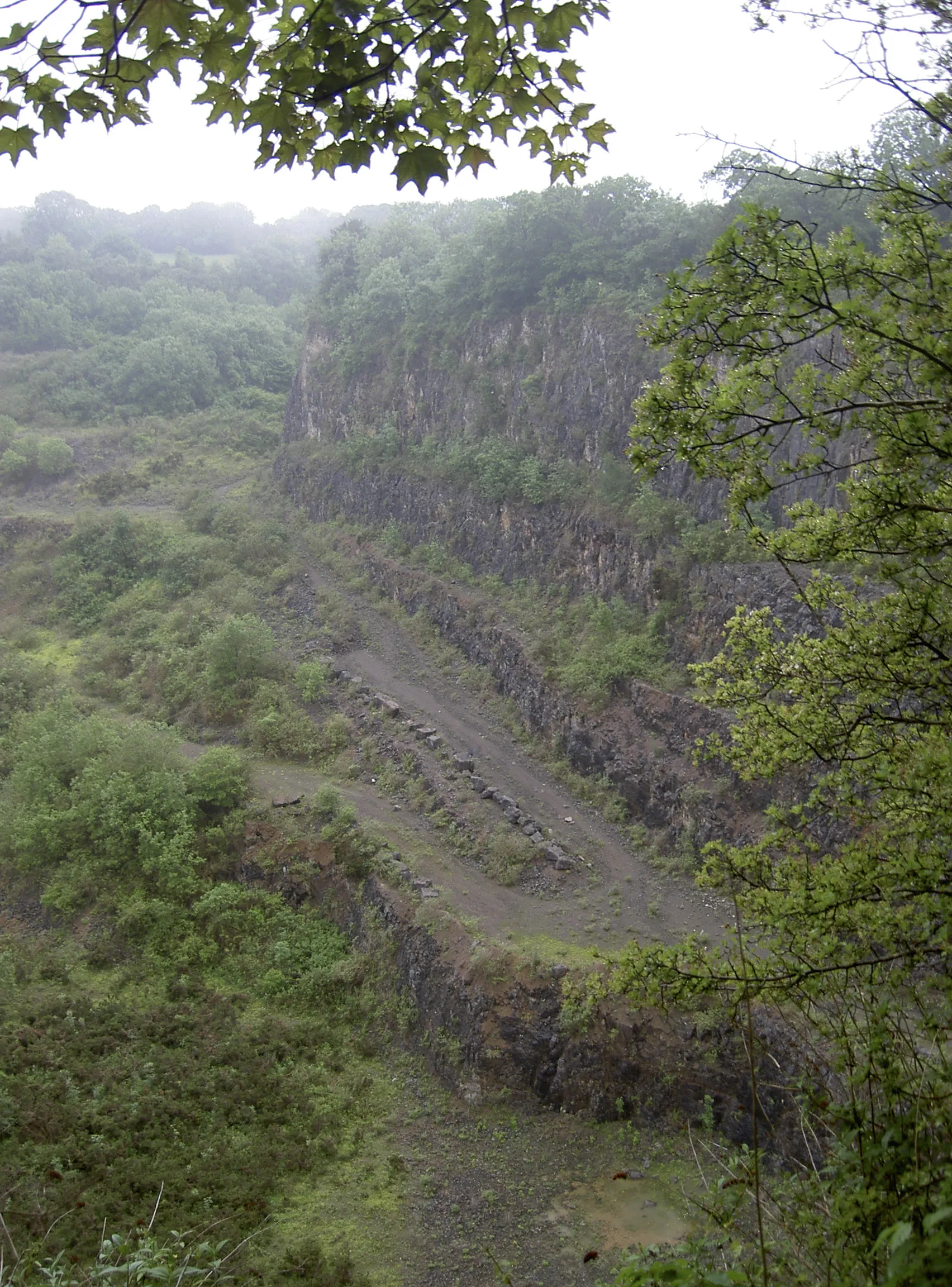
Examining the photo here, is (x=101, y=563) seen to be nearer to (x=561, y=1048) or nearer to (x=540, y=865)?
(x=540, y=865)

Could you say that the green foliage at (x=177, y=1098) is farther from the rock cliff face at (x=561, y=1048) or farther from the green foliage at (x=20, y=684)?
the green foliage at (x=20, y=684)

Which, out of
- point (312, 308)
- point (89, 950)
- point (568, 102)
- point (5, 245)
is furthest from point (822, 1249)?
point (5, 245)

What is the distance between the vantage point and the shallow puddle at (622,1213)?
29.9ft

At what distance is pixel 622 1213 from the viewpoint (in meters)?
9.52

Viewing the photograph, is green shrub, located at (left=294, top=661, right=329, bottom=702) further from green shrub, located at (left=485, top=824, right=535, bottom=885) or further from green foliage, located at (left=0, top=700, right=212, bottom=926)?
green shrub, located at (left=485, top=824, right=535, bottom=885)

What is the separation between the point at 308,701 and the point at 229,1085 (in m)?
10.8

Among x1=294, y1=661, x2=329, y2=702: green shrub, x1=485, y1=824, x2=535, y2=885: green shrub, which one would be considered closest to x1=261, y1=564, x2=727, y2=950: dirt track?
x1=485, y1=824, x2=535, y2=885: green shrub

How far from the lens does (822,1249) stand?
9.79 ft

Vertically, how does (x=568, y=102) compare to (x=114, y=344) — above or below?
below

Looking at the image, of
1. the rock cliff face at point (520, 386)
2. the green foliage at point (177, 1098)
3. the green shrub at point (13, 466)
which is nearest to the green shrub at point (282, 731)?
the green foliage at point (177, 1098)

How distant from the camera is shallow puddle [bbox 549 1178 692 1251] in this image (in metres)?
9.11

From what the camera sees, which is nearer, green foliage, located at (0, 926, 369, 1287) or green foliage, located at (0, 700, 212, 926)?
green foliage, located at (0, 926, 369, 1287)

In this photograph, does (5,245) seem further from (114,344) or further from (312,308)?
(312,308)

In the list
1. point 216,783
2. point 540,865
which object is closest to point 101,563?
point 216,783
